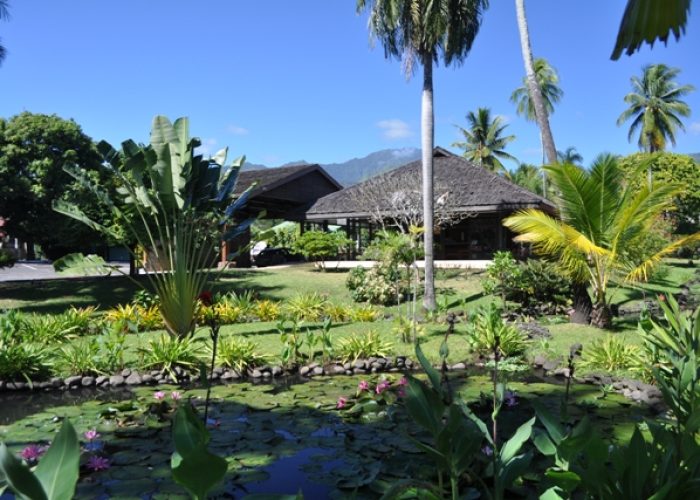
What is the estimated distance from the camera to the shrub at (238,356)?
754 centimetres

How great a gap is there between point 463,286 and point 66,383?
12086 millimetres

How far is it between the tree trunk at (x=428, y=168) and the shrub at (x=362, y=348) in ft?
16.0

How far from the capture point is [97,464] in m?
3.89

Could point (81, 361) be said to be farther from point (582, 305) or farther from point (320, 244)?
point (320, 244)

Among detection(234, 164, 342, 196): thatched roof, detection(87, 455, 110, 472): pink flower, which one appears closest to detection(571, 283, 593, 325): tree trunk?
detection(87, 455, 110, 472): pink flower

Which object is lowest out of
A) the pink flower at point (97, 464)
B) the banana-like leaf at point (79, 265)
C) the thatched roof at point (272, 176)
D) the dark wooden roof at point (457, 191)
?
the pink flower at point (97, 464)

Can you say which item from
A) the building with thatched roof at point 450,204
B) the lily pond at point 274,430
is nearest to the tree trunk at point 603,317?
the lily pond at point 274,430

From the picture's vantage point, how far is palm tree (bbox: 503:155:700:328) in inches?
377

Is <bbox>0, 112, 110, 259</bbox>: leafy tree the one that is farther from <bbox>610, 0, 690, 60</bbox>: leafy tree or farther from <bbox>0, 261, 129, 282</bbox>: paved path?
<bbox>610, 0, 690, 60</bbox>: leafy tree

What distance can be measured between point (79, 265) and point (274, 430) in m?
6.06

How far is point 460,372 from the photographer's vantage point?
7570 millimetres

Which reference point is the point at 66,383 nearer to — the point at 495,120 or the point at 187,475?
the point at 187,475

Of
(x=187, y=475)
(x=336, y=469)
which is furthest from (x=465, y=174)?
(x=187, y=475)

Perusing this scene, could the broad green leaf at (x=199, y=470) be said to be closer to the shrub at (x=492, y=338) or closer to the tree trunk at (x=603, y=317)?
the shrub at (x=492, y=338)
